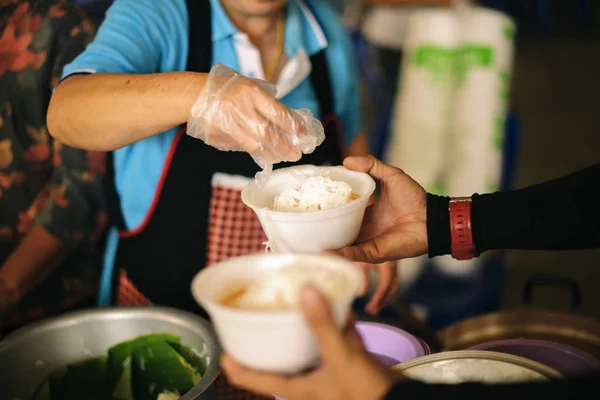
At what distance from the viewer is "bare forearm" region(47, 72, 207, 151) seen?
125 cm

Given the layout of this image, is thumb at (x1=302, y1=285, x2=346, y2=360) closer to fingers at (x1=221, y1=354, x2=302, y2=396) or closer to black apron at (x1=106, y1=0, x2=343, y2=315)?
fingers at (x1=221, y1=354, x2=302, y2=396)

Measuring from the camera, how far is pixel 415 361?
1.12 m

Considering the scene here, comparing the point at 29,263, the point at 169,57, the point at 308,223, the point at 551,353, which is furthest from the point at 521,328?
the point at 29,263

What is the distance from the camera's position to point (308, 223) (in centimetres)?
113

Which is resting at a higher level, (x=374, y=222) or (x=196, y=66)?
(x=196, y=66)

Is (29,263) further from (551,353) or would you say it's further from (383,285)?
(551,353)

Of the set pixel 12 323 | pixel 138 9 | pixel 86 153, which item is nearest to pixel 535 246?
pixel 138 9

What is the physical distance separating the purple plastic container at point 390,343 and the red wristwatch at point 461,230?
0.69 ft

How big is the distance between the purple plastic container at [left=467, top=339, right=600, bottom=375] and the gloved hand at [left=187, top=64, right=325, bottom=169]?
0.56 m

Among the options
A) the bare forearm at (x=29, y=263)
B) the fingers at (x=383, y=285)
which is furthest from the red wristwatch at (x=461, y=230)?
the bare forearm at (x=29, y=263)

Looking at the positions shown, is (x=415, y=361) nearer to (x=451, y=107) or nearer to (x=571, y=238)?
(x=571, y=238)

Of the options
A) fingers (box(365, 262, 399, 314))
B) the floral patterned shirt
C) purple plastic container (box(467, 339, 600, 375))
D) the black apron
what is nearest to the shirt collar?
the black apron

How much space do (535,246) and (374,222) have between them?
362 millimetres

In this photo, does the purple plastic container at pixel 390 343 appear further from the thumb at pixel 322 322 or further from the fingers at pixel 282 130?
the thumb at pixel 322 322
